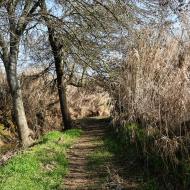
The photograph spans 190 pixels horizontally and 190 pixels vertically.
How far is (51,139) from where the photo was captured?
17.9 meters

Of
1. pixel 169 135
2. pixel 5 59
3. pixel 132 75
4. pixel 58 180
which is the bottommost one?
pixel 58 180

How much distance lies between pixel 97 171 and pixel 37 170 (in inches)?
57.9

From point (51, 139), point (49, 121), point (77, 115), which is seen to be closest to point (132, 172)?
point (51, 139)

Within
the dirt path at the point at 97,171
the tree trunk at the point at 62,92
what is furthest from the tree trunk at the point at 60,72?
the dirt path at the point at 97,171

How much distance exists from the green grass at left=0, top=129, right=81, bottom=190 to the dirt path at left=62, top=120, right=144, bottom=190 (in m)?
0.26

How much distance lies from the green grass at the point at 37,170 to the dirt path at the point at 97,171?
261mm

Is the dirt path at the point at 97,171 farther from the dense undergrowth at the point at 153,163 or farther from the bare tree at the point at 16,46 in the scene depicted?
the bare tree at the point at 16,46

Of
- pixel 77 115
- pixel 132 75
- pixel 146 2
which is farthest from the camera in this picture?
pixel 77 115

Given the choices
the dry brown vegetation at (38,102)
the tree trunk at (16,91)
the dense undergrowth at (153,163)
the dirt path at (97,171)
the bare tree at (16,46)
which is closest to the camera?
the dense undergrowth at (153,163)

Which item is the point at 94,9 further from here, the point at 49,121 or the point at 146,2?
the point at 49,121

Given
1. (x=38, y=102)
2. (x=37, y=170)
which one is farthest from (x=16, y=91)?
(x=38, y=102)

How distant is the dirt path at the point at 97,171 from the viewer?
35.2 feet

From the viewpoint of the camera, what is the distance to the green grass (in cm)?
1102

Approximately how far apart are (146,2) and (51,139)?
5.79 meters
